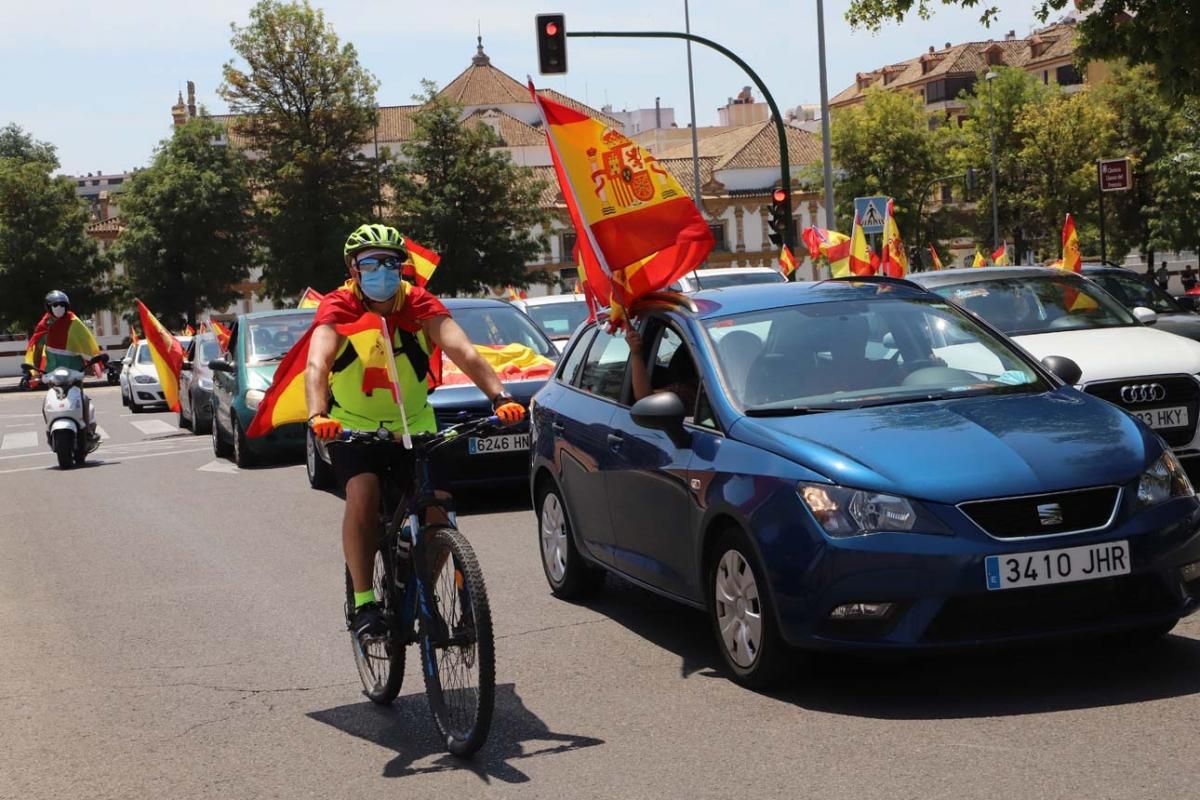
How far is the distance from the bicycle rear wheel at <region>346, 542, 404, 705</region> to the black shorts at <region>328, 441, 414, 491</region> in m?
0.26

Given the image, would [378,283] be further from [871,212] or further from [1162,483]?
[871,212]

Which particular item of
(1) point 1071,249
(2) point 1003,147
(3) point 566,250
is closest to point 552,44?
(1) point 1071,249

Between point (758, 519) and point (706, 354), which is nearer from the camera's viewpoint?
point (758, 519)

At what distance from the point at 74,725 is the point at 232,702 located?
599 millimetres

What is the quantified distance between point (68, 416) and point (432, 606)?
15351 mm

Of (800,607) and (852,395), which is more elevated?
(852,395)

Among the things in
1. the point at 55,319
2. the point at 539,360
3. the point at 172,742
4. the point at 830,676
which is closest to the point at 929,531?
the point at 830,676

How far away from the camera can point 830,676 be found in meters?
6.82

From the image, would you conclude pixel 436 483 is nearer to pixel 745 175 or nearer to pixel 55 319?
pixel 55 319

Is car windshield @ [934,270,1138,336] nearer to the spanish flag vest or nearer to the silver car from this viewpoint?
the spanish flag vest

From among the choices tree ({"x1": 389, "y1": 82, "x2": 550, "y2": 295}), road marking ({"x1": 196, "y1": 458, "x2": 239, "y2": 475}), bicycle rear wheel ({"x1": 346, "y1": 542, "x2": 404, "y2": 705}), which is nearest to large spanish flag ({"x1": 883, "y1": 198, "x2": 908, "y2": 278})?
road marking ({"x1": 196, "y1": 458, "x2": 239, "y2": 475})

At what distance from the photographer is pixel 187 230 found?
8088 cm

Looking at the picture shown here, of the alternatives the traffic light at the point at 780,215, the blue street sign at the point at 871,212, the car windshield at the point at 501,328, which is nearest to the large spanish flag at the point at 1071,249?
the blue street sign at the point at 871,212

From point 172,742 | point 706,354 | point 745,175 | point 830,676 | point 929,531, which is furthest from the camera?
point 745,175
